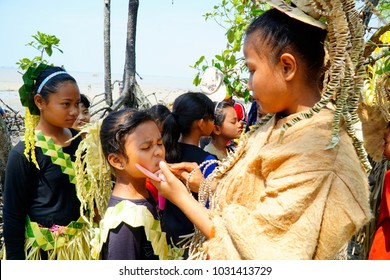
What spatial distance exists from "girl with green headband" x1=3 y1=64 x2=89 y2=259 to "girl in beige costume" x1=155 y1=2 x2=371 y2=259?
1.01 meters

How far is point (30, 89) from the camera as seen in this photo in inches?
103

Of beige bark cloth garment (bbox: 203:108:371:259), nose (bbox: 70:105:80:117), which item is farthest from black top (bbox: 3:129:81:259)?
beige bark cloth garment (bbox: 203:108:371:259)

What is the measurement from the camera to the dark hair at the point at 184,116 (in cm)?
280

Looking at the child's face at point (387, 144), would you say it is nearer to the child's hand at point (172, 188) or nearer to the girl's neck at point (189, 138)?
the girl's neck at point (189, 138)

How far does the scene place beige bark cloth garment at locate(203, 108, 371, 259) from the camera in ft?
3.87

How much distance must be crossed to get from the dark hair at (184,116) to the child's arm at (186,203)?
3.81 ft

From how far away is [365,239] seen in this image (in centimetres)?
290

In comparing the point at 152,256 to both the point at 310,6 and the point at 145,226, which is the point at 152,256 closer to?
the point at 145,226

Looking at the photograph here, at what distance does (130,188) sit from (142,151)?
193 millimetres

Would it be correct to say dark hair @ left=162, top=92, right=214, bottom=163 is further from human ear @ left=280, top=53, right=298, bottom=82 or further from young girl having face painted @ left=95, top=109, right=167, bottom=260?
human ear @ left=280, top=53, right=298, bottom=82

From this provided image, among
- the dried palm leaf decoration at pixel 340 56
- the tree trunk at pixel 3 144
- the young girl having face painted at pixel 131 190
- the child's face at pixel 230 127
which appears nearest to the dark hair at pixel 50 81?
the young girl having face painted at pixel 131 190

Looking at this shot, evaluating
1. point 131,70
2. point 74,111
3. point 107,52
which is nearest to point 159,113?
point 74,111

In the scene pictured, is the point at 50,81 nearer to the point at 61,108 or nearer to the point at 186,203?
the point at 61,108
